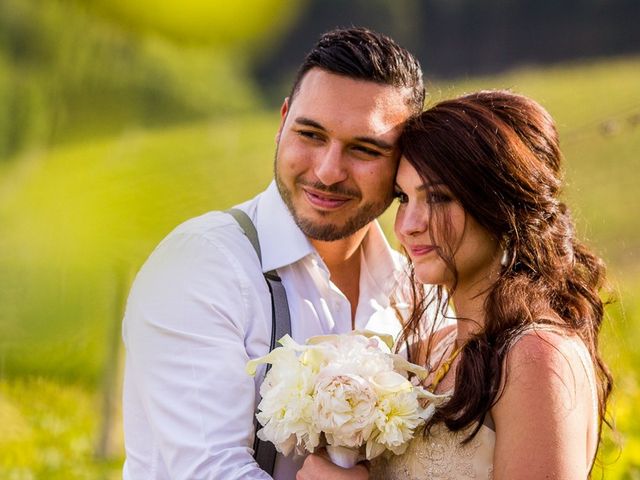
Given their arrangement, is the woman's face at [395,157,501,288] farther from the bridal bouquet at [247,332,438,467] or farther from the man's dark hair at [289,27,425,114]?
the man's dark hair at [289,27,425,114]

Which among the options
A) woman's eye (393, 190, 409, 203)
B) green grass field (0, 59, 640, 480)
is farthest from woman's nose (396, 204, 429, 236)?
green grass field (0, 59, 640, 480)

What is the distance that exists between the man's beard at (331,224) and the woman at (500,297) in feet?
1.07

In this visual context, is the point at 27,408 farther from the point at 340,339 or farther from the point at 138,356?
the point at 340,339

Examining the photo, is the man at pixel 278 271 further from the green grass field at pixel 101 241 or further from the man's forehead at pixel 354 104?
the green grass field at pixel 101 241

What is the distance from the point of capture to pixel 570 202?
3100mm

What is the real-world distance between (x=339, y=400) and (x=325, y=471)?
0.26 meters

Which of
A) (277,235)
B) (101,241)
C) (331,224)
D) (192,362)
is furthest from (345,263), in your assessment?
(101,241)

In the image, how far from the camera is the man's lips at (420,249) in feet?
9.21

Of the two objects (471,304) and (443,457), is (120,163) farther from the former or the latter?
(443,457)

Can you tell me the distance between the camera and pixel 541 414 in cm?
245

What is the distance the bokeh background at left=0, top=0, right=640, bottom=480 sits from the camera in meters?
4.49

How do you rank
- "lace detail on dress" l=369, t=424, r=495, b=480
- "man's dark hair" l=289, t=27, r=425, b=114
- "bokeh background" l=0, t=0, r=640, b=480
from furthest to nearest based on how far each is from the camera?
"bokeh background" l=0, t=0, r=640, b=480
"man's dark hair" l=289, t=27, r=425, b=114
"lace detail on dress" l=369, t=424, r=495, b=480

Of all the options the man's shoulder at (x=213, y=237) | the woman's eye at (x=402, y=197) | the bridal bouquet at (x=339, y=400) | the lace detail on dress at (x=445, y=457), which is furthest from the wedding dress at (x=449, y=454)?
the man's shoulder at (x=213, y=237)

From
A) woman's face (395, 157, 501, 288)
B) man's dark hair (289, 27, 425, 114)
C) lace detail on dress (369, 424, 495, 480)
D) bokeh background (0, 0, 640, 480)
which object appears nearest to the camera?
lace detail on dress (369, 424, 495, 480)
